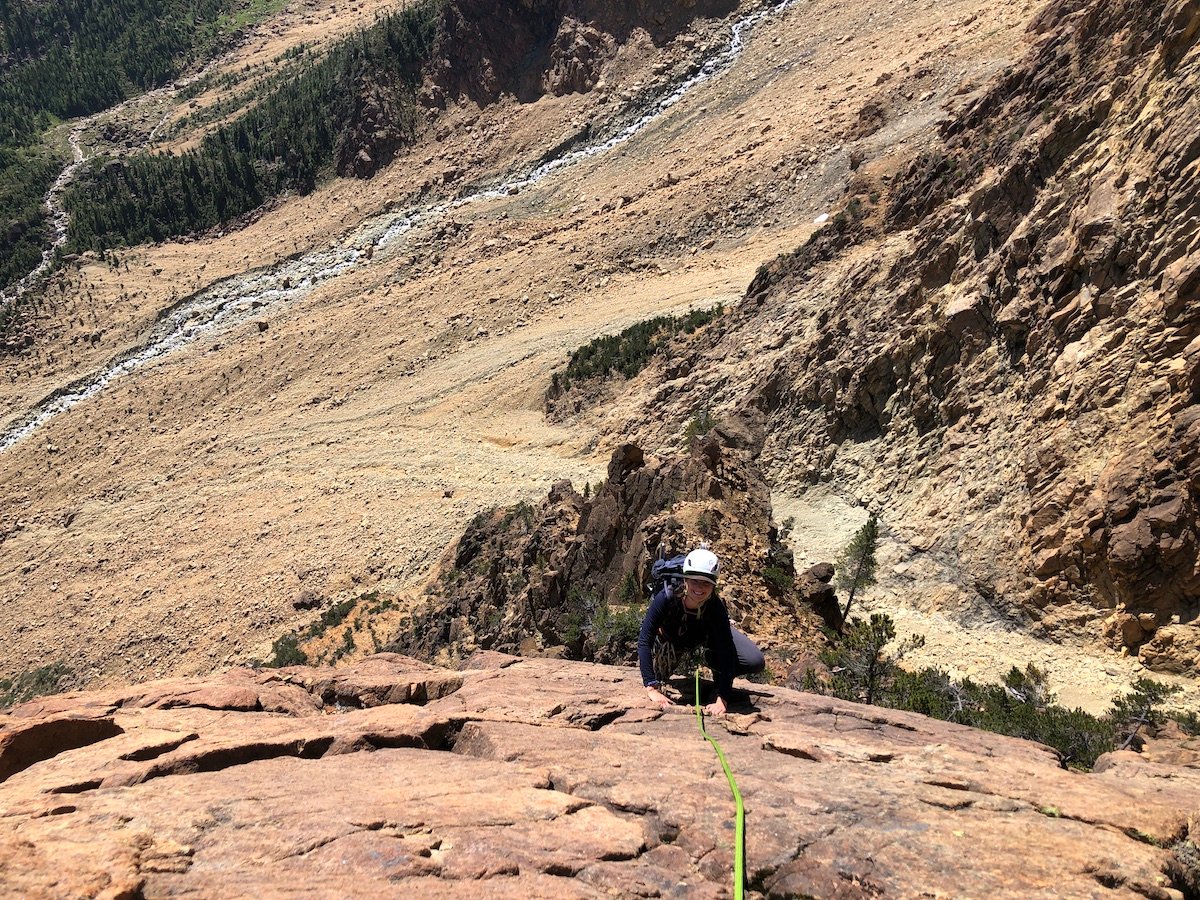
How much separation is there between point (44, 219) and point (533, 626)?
57857 mm

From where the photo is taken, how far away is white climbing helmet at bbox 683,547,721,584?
4641 mm

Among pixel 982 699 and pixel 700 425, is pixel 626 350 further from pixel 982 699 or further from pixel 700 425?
pixel 982 699

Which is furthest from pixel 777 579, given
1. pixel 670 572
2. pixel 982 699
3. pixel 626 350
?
pixel 626 350

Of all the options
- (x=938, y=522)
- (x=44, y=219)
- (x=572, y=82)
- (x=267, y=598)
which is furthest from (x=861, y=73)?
(x=44, y=219)

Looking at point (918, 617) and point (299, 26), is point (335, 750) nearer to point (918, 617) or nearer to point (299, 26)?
point (918, 617)

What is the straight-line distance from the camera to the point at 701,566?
466 centimetres

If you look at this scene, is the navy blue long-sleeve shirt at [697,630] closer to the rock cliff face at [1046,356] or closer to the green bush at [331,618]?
the rock cliff face at [1046,356]

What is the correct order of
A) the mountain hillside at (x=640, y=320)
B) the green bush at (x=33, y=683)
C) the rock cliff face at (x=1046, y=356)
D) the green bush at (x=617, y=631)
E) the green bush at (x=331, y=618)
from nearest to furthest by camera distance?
1. the rock cliff face at (x=1046, y=356)
2. the green bush at (x=617, y=631)
3. the mountain hillside at (x=640, y=320)
4. the green bush at (x=331, y=618)
5. the green bush at (x=33, y=683)

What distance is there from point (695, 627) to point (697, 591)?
483mm

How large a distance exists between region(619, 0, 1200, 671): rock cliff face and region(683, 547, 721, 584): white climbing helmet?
18.2ft

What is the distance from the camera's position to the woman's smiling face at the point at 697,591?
468 cm

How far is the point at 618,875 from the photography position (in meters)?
3.11

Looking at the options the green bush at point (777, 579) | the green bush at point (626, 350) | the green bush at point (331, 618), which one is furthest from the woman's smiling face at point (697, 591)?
the green bush at point (626, 350)

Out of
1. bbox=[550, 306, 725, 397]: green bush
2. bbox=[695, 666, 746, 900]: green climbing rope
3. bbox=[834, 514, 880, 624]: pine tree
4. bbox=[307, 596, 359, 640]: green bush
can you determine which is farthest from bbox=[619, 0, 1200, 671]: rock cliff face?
bbox=[307, 596, 359, 640]: green bush
